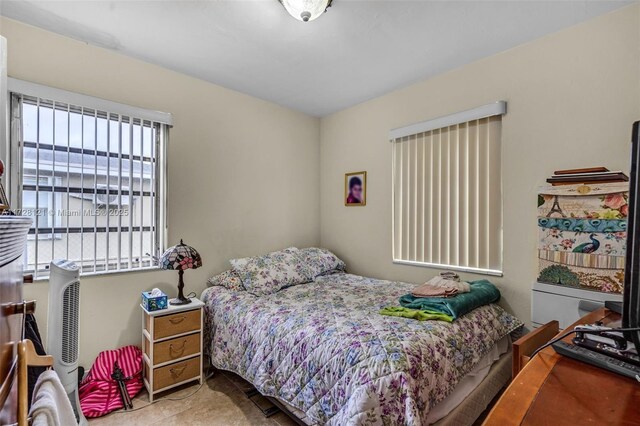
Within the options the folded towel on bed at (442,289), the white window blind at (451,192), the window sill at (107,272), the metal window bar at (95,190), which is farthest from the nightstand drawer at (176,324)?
the white window blind at (451,192)

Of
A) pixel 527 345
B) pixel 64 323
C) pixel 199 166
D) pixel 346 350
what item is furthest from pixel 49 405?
pixel 199 166

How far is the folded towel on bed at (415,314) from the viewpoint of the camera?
1738 mm

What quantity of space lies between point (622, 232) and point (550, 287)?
0.49 metres

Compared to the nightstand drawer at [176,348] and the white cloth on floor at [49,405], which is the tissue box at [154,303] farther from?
the white cloth on floor at [49,405]

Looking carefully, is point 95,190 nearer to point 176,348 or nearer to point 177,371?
point 176,348

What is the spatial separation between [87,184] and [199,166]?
850 mm

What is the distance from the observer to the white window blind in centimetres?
235

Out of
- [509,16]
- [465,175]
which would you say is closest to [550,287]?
[465,175]

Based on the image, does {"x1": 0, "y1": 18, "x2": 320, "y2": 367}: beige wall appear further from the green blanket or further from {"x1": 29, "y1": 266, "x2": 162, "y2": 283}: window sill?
the green blanket

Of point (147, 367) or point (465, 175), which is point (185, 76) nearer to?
point (147, 367)

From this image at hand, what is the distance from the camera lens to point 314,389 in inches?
59.7

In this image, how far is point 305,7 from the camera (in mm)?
1620

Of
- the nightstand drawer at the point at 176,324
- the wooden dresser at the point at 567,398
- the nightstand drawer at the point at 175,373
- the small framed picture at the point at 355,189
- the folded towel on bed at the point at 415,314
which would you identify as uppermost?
the small framed picture at the point at 355,189

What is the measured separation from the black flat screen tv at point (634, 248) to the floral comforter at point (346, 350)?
2.74 ft
